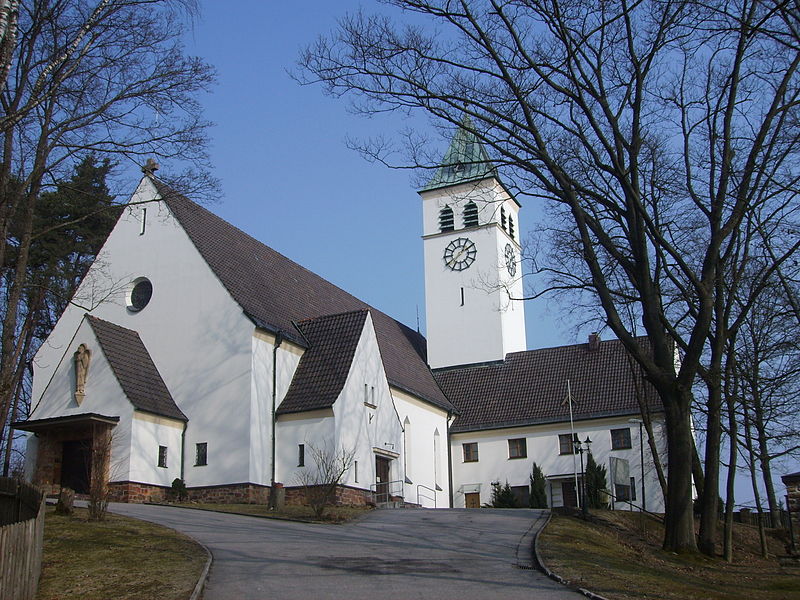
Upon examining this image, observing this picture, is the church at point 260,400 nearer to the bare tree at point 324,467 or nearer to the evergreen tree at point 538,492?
the bare tree at point 324,467

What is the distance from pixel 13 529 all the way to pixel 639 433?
31.7 m

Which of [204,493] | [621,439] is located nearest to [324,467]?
[204,493]

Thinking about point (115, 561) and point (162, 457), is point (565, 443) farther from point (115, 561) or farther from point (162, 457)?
point (115, 561)

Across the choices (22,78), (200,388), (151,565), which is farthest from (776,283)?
(200,388)

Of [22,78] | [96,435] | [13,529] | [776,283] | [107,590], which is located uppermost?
[22,78]

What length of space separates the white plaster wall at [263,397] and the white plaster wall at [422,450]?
633 cm

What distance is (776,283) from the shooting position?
21.7 m

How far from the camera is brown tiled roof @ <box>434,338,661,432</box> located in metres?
40.2

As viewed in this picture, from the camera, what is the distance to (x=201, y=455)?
102ft

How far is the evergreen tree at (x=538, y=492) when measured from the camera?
3744 cm

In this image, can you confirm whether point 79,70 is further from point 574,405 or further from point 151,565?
point 574,405

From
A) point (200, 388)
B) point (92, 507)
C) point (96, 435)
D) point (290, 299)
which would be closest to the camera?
point (92, 507)

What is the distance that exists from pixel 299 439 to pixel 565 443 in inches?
553

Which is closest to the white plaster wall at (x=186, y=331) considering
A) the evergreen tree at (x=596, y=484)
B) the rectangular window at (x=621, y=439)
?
the evergreen tree at (x=596, y=484)
